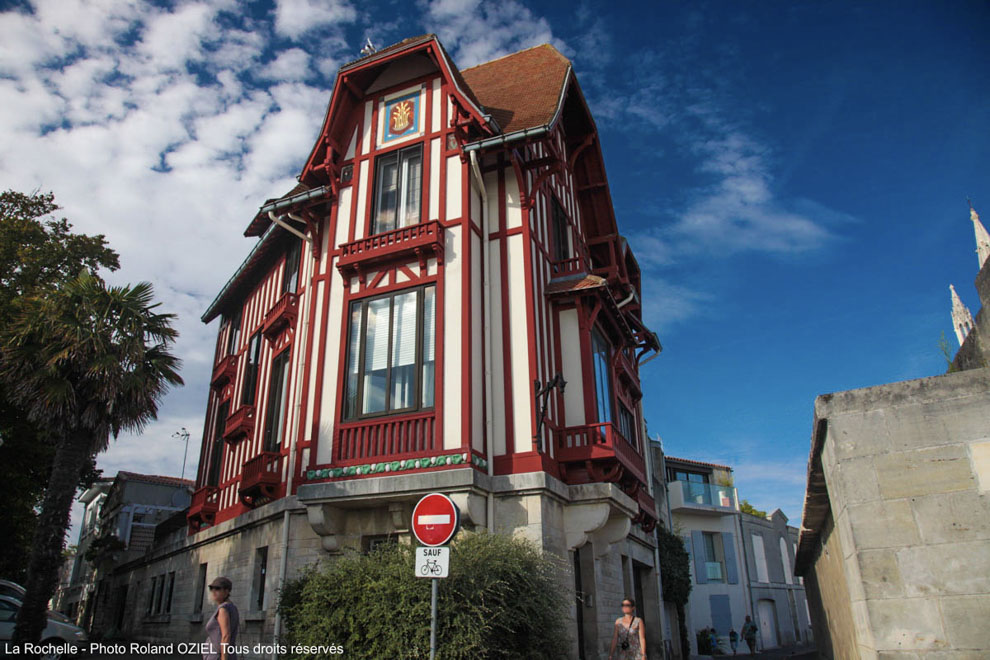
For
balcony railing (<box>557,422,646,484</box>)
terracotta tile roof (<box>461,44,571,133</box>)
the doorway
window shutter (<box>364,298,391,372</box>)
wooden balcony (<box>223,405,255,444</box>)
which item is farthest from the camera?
the doorway

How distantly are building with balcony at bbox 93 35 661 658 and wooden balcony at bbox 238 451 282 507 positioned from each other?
0.15ft

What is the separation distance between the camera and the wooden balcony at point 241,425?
16.6 metres

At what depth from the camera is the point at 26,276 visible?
18672 mm

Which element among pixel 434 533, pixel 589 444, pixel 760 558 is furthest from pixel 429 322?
pixel 760 558

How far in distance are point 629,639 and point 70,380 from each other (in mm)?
13013

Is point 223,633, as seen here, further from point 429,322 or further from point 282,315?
point 282,315

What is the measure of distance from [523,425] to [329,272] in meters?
5.47

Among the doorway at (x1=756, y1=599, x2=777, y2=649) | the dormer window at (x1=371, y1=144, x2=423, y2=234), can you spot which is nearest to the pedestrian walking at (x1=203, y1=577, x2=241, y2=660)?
the dormer window at (x1=371, y1=144, x2=423, y2=234)

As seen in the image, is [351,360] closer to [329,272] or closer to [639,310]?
[329,272]

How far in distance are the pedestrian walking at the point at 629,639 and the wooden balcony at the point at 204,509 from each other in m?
11.9

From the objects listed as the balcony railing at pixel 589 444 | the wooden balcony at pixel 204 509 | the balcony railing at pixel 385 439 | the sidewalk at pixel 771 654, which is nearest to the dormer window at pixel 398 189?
the balcony railing at pixel 385 439

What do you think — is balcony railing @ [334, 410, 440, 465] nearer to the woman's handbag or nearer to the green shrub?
the green shrub

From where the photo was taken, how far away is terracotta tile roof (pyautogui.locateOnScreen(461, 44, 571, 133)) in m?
13.9

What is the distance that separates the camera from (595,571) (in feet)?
42.2
